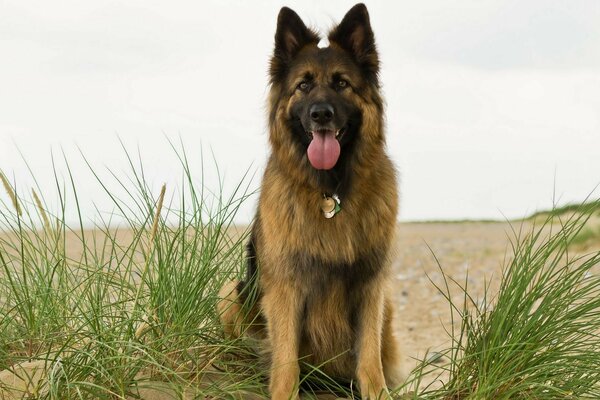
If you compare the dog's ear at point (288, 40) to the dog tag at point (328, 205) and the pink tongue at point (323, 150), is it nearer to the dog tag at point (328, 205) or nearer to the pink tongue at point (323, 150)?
the pink tongue at point (323, 150)

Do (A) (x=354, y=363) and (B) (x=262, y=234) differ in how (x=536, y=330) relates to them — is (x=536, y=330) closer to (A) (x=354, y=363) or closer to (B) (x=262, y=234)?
(A) (x=354, y=363)

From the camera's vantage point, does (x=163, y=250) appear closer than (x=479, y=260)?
Yes

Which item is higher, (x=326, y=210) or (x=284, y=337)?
(x=326, y=210)

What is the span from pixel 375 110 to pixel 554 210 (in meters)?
1.32

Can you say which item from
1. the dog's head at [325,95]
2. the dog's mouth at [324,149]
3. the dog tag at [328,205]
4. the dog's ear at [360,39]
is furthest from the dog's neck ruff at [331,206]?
the dog's ear at [360,39]

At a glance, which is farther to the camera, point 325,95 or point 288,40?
point 288,40

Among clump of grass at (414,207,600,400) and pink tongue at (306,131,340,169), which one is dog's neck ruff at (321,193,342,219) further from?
clump of grass at (414,207,600,400)

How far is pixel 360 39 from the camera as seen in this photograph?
4473 millimetres

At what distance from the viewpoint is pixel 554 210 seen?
445 cm

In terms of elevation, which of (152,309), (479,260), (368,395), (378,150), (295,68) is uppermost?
(295,68)

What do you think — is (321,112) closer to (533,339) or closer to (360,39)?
(360,39)

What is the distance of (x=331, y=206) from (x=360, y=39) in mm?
1099

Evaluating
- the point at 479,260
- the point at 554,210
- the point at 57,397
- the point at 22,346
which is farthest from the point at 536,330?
the point at 479,260

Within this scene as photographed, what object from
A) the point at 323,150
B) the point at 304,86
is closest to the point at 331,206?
the point at 323,150
